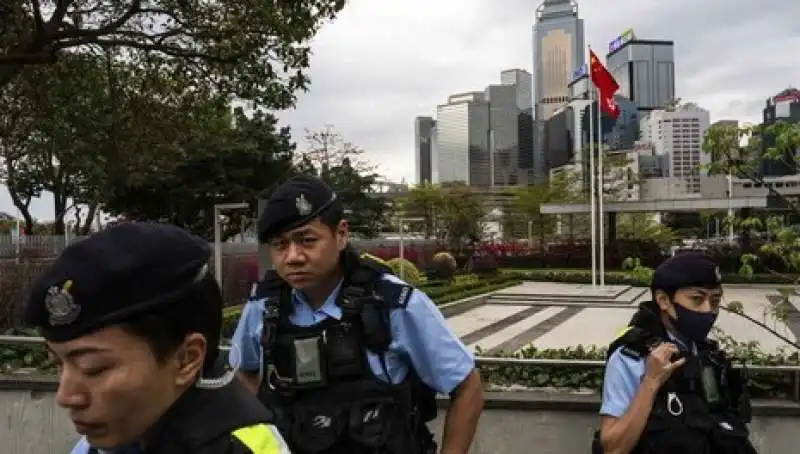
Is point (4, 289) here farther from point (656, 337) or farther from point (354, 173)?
point (354, 173)

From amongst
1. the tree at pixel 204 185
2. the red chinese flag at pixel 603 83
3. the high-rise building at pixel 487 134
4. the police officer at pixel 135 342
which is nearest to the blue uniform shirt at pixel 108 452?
the police officer at pixel 135 342

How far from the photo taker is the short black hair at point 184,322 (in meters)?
0.94

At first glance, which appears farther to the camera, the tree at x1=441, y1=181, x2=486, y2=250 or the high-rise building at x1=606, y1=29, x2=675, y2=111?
the high-rise building at x1=606, y1=29, x2=675, y2=111

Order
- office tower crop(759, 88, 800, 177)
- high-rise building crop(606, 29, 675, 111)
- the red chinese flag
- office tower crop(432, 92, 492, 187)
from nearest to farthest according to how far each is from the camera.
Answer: office tower crop(759, 88, 800, 177), the red chinese flag, high-rise building crop(606, 29, 675, 111), office tower crop(432, 92, 492, 187)

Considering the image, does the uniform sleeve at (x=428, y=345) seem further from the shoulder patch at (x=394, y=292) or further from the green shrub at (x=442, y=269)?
the green shrub at (x=442, y=269)

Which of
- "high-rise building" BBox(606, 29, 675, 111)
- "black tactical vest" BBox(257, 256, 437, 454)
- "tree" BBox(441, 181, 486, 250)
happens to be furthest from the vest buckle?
"high-rise building" BBox(606, 29, 675, 111)

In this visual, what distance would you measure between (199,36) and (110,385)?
28.6 feet

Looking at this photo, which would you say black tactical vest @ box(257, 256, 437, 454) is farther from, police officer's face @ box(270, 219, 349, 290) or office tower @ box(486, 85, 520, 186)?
office tower @ box(486, 85, 520, 186)

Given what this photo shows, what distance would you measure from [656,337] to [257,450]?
139 centimetres

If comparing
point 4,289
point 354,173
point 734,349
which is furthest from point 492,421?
point 354,173

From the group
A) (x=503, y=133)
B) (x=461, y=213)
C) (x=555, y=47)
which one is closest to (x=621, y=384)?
(x=461, y=213)

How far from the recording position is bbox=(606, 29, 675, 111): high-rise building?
3784 centimetres

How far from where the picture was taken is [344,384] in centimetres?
174

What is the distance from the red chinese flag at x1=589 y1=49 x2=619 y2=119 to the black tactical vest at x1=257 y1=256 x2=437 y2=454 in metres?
17.8
